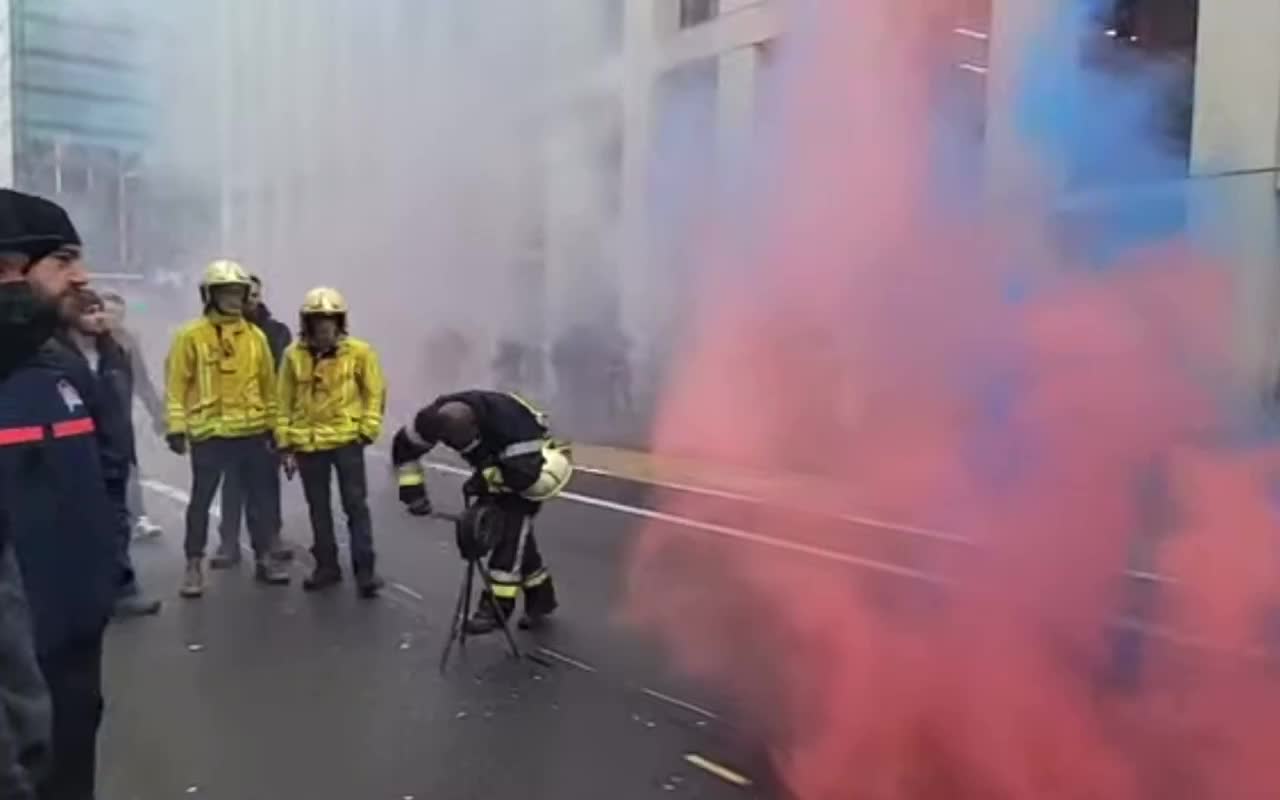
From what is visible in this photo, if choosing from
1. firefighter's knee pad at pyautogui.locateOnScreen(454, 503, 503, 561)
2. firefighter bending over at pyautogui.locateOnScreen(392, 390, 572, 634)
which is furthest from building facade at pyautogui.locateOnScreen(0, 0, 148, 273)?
firefighter's knee pad at pyautogui.locateOnScreen(454, 503, 503, 561)

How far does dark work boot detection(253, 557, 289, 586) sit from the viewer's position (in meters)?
7.33

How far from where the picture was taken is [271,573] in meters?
7.36

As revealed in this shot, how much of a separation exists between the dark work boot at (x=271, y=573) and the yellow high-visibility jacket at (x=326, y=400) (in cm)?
63

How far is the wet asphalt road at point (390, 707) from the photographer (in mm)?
4250

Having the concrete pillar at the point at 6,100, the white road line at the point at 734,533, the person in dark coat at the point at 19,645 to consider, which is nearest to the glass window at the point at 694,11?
the white road line at the point at 734,533

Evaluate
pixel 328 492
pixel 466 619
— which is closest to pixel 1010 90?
pixel 466 619

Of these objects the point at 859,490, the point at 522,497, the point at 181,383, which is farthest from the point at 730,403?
the point at 181,383

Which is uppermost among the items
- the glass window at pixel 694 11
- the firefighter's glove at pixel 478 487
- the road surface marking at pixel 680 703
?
the glass window at pixel 694 11

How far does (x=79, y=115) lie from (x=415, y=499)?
33.0 ft

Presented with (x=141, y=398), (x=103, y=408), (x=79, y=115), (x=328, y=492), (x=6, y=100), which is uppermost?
(x=6, y=100)

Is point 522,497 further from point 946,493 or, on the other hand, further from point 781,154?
point 946,493

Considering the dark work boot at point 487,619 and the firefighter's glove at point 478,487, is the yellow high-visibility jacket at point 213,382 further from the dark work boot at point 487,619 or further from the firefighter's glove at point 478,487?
the dark work boot at point 487,619

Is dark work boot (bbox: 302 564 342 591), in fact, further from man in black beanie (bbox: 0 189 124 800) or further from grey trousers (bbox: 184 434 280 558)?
man in black beanie (bbox: 0 189 124 800)

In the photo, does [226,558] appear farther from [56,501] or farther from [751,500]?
[56,501]
